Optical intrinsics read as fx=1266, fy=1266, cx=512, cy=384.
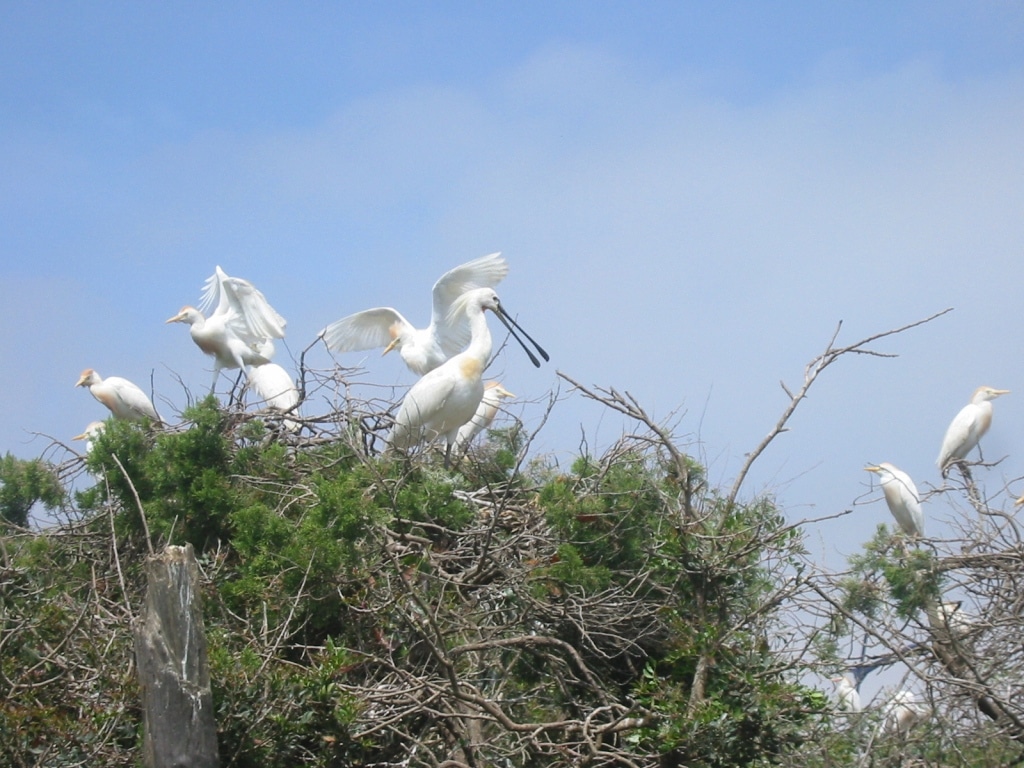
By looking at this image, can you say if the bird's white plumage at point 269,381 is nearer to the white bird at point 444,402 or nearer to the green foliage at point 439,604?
the white bird at point 444,402

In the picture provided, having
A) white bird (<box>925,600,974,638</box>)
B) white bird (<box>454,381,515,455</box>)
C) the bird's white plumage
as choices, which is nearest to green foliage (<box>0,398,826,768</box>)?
white bird (<box>925,600,974,638</box>)

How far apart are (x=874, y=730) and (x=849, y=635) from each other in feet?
1.85

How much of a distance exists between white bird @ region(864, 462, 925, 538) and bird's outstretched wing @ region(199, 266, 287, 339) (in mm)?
5582

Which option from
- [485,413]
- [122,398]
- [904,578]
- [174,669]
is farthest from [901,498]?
[174,669]

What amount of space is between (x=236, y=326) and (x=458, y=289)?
237cm

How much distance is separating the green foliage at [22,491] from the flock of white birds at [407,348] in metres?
0.41

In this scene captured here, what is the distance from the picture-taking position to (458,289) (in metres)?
10.6

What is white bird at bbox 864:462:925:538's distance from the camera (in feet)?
36.6

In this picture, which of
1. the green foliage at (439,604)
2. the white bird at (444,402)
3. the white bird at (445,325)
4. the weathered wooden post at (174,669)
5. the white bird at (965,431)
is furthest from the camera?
the white bird at (965,431)

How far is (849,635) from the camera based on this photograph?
5.99 metres

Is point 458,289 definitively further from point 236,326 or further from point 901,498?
point 901,498

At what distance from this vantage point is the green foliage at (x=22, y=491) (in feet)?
25.9

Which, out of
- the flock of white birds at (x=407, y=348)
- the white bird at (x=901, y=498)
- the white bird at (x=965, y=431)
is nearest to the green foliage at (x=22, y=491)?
the flock of white birds at (x=407, y=348)

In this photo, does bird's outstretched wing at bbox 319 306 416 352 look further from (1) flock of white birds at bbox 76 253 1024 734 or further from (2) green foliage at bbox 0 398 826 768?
(2) green foliage at bbox 0 398 826 768
